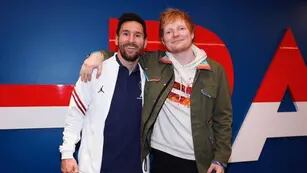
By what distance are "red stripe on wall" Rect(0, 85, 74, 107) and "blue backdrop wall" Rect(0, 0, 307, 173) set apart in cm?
4

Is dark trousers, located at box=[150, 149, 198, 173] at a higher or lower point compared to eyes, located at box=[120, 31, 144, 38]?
lower

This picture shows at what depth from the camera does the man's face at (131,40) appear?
5.71 feet

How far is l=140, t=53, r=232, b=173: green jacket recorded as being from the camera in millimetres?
1728

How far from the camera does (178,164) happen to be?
1771 millimetres

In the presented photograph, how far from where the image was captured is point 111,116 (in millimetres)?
1685

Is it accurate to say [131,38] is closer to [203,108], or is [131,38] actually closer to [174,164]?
[203,108]

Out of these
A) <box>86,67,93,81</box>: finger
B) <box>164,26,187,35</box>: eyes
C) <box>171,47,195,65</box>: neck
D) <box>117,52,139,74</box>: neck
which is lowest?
<box>86,67,93,81</box>: finger

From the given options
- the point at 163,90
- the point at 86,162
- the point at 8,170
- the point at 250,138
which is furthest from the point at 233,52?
the point at 8,170

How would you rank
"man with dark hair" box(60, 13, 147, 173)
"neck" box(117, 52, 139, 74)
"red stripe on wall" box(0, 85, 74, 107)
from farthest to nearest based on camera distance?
1. "red stripe on wall" box(0, 85, 74, 107)
2. "neck" box(117, 52, 139, 74)
3. "man with dark hair" box(60, 13, 147, 173)

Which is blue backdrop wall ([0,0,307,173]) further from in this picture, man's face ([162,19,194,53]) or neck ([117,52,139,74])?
man's face ([162,19,194,53])

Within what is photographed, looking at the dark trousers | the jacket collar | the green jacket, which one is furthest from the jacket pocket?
the dark trousers

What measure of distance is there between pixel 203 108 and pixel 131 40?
56 cm

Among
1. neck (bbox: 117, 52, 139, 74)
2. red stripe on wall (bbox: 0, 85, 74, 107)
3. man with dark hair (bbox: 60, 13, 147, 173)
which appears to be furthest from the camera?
red stripe on wall (bbox: 0, 85, 74, 107)

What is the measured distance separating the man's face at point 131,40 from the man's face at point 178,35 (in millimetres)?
156
